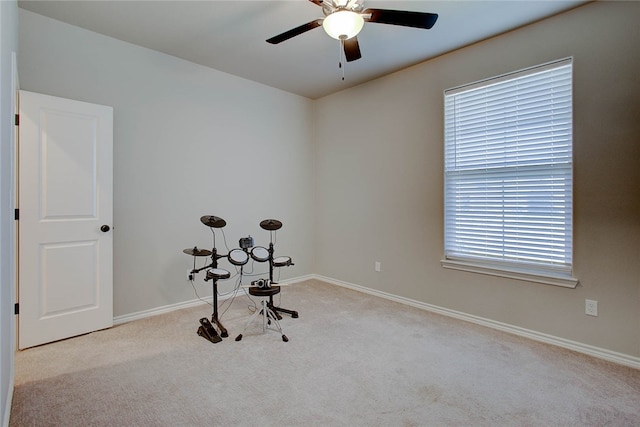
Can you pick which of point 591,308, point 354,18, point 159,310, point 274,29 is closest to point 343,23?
point 354,18

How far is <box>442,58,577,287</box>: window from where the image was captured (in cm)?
264

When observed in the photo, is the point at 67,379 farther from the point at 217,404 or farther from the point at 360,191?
the point at 360,191

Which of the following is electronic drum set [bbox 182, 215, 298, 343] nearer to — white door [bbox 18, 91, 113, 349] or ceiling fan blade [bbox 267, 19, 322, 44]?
white door [bbox 18, 91, 113, 349]

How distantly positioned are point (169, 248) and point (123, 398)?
5.76 ft

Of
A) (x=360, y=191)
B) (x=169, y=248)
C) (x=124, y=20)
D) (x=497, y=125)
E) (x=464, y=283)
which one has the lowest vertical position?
(x=464, y=283)

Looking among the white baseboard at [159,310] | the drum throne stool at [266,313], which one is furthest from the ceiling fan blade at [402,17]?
the white baseboard at [159,310]

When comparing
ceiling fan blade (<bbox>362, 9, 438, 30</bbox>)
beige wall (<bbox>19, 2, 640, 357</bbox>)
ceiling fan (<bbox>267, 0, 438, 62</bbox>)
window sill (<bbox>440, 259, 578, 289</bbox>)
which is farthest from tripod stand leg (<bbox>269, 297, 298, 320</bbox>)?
ceiling fan blade (<bbox>362, 9, 438, 30</bbox>)

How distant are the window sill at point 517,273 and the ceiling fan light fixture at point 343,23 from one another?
8.00 ft

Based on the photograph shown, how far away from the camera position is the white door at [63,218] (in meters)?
2.52

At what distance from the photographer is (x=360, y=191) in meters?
4.27

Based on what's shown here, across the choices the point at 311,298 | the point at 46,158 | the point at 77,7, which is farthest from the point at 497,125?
the point at 46,158

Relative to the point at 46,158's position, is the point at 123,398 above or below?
below

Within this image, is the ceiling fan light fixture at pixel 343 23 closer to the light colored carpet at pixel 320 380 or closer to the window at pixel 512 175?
the window at pixel 512 175

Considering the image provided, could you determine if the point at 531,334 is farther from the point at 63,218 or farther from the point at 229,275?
the point at 63,218
